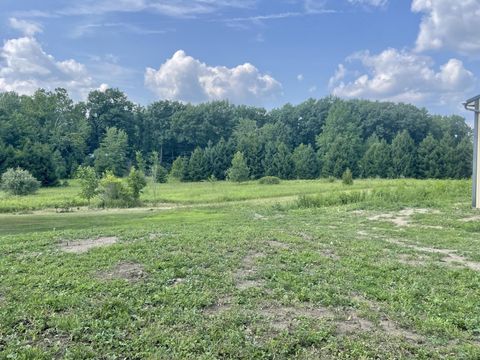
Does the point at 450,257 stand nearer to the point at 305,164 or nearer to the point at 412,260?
the point at 412,260

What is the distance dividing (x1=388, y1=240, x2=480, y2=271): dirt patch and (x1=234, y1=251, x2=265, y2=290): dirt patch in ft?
10.8

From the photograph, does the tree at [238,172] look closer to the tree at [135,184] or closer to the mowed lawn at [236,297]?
the tree at [135,184]

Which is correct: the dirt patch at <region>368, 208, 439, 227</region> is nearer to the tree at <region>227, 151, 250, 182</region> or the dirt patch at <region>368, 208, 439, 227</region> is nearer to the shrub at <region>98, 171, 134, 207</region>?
the shrub at <region>98, 171, 134, 207</region>

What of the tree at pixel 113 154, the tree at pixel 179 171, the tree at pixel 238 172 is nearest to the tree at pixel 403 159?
the tree at pixel 238 172

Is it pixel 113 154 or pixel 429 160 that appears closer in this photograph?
pixel 429 160

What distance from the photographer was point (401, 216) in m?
13.8

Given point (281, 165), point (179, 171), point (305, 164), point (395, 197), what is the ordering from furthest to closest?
point (305, 164) → point (281, 165) → point (179, 171) → point (395, 197)

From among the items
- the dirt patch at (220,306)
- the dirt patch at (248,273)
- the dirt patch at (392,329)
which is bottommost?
the dirt patch at (392,329)

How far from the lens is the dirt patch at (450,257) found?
7075 mm

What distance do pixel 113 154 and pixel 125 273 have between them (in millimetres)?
50457

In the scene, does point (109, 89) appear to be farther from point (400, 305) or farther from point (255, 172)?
point (400, 305)

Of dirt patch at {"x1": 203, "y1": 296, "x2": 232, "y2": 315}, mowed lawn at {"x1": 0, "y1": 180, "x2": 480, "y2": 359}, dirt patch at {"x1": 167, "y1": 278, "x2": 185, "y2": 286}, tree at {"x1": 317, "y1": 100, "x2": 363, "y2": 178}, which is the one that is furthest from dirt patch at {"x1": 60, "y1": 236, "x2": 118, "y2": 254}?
tree at {"x1": 317, "y1": 100, "x2": 363, "y2": 178}

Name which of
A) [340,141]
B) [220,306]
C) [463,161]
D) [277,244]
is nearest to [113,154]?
[340,141]

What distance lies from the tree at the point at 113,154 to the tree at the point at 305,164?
22225mm
